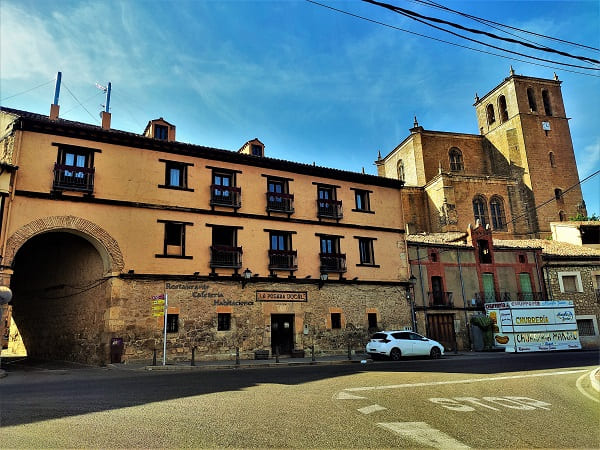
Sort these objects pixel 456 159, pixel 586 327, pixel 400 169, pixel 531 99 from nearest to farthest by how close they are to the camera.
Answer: pixel 586 327, pixel 531 99, pixel 456 159, pixel 400 169

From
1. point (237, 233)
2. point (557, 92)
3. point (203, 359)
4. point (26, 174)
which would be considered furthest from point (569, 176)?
point (26, 174)

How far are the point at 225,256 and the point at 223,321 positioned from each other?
10.1ft

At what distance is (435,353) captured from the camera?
20.7 meters

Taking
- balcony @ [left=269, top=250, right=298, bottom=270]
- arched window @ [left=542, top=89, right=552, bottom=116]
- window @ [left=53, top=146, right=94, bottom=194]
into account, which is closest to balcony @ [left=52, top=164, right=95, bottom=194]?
window @ [left=53, top=146, right=94, bottom=194]

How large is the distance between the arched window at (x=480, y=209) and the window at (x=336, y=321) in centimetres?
2641

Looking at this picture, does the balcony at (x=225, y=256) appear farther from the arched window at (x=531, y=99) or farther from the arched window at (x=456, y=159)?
the arched window at (x=531, y=99)

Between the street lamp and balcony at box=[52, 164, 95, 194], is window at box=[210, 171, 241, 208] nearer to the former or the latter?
the street lamp

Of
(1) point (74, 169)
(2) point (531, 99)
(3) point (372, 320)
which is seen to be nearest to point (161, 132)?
(1) point (74, 169)

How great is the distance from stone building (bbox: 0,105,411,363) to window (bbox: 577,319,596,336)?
1369 centimetres

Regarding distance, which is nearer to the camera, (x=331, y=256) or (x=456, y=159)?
(x=331, y=256)

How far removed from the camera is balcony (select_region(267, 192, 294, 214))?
22266 mm

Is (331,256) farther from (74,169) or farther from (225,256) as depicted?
(74,169)

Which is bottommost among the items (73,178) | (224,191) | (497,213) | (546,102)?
(73,178)

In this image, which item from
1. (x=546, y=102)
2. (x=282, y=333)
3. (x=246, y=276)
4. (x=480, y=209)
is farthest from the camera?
(x=546, y=102)
